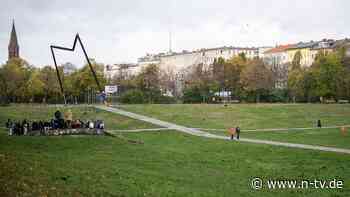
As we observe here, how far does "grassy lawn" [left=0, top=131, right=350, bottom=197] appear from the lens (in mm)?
16344

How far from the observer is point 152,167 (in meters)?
24.3

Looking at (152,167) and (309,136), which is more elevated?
(152,167)

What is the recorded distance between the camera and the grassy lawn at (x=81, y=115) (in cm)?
5591

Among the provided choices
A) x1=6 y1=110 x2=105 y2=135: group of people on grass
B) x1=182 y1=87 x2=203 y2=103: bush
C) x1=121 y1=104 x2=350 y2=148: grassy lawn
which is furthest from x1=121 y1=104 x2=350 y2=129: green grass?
x1=182 y1=87 x2=203 y2=103: bush

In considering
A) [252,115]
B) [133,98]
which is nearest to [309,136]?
[252,115]

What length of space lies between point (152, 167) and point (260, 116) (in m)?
44.1

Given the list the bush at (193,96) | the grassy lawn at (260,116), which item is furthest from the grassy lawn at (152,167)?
the bush at (193,96)

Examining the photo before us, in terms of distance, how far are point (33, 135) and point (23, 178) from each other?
22.7 m

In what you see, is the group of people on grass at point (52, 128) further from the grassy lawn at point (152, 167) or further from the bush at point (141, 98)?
the bush at point (141, 98)

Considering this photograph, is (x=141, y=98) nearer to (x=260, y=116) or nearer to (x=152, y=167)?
(x=260, y=116)

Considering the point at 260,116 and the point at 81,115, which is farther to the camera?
the point at 260,116

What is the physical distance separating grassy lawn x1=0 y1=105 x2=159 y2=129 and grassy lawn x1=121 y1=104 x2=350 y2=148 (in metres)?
5.72

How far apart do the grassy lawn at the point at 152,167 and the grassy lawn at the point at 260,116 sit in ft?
45.8

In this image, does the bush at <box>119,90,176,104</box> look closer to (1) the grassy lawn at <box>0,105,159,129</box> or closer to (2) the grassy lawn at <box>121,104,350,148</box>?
(2) the grassy lawn at <box>121,104,350,148</box>
